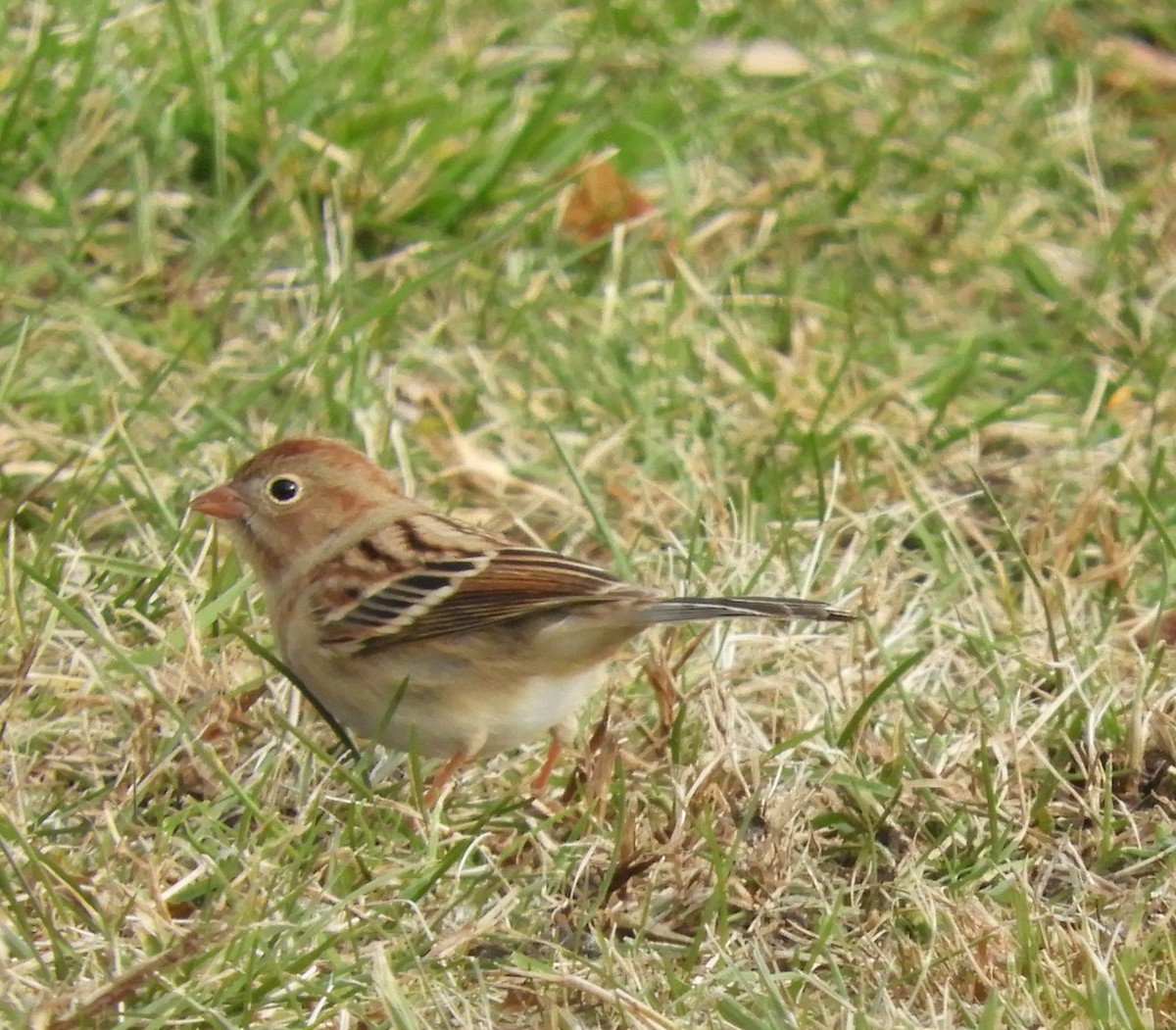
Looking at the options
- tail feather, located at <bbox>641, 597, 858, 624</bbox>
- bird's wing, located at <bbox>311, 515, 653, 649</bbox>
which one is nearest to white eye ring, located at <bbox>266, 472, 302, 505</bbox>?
bird's wing, located at <bbox>311, 515, 653, 649</bbox>

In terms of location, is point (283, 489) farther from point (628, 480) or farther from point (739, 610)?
point (739, 610)

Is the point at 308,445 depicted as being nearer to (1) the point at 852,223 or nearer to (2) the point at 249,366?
(2) the point at 249,366

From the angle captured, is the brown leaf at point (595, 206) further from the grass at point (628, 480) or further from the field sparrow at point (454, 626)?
the field sparrow at point (454, 626)

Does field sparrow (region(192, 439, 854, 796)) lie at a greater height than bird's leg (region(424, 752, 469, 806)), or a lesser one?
greater

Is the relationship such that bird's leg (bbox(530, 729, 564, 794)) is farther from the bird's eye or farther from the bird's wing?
the bird's eye

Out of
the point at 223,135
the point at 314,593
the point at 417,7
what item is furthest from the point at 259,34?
the point at 314,593

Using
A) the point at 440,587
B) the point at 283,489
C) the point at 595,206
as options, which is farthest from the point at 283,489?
the point at 595,206
